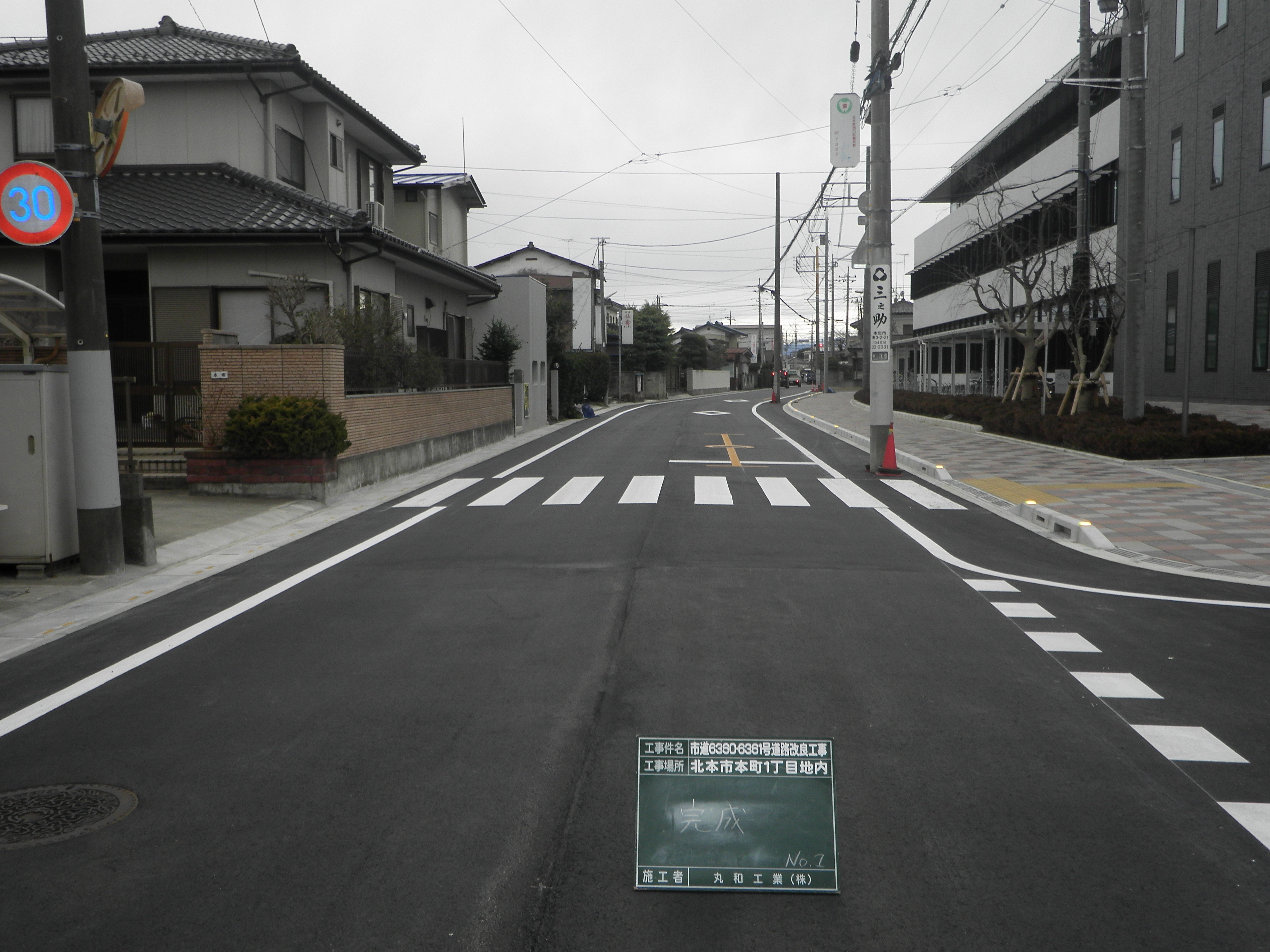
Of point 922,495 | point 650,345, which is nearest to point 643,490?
point 922,495

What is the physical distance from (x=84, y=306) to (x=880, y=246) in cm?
1348

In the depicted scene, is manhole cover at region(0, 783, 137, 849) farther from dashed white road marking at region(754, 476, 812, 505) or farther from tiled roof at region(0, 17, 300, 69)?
tiled roof at region(0, 17, 300, 69)

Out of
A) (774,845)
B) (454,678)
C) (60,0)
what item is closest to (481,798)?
(774,845)

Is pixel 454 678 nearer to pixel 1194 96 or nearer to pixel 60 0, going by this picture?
pixel 60 0

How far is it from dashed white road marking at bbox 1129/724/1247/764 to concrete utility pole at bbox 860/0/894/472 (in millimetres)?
13049

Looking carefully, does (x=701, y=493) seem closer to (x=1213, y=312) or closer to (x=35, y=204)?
(x=35, y=204)

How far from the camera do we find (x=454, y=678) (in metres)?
6.16

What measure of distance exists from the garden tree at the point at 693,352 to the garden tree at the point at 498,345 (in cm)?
5736

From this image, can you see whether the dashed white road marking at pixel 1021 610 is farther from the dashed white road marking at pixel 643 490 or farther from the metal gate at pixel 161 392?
the metal gate at pixel 161 392

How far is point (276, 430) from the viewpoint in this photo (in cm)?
1427

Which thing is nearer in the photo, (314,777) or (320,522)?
(314,777)

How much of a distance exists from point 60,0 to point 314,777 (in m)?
8.00

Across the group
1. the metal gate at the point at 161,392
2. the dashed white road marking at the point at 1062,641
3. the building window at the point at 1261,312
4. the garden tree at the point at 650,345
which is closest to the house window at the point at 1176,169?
the building window at the point at 1261,312

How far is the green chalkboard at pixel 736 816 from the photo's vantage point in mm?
3676
